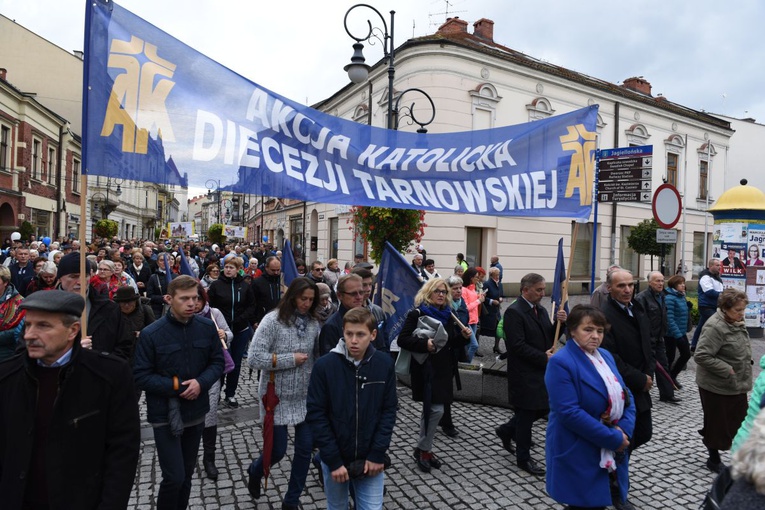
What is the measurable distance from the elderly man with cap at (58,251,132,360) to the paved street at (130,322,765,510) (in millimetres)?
1178

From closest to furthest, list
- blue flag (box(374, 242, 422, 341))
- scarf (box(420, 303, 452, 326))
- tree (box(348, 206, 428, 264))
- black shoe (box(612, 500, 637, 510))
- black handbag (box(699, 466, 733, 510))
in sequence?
black handbag (box(699, 466, 733, 510)) → black shoe (box(612, 500, 637, 510)) → scarf (box(420, 303, 452, 326)) → blue flag (box(374, 242, 422, 341)) → tree (box(348, 206, 428, 264))

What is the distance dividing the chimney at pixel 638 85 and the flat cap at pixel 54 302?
30500 millimetres

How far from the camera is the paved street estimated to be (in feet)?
13.0

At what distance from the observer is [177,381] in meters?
3.30

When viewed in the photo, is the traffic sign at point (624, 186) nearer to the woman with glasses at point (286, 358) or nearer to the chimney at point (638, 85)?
the woman with glasses at point (286, 358)

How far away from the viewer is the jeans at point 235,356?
245 inches

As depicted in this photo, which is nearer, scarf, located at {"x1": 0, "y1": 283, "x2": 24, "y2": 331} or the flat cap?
the flat cap

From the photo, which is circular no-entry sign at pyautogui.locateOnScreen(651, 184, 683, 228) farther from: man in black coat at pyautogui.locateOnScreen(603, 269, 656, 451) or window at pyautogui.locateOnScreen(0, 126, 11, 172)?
window at pyautogui.locateOnScreen(0, 126, 11, 172)

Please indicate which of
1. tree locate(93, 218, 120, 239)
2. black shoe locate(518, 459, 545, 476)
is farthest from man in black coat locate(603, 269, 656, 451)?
tree locate(93, 218, 120, 239)

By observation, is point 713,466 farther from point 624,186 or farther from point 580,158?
point 624,186

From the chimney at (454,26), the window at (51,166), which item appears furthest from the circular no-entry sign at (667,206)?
the window at (51,166)

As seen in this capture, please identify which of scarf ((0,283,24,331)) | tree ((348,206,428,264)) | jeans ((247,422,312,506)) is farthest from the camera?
tree ((348,206,428,264))

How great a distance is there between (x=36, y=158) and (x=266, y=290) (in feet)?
100

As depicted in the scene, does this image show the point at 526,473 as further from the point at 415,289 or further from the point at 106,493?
the point at 106,493
